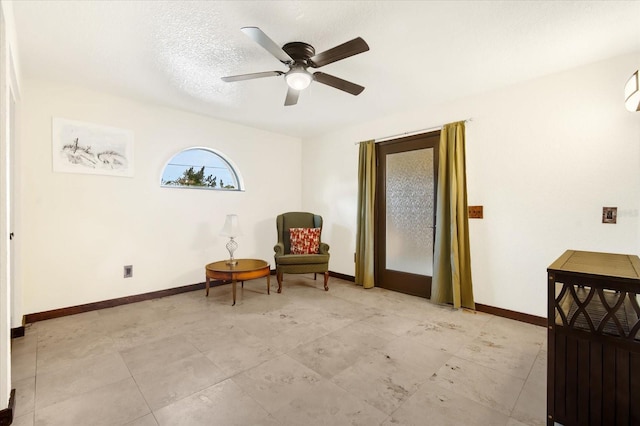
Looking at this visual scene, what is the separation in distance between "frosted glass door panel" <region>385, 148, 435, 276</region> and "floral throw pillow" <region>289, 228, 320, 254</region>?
1.10 meters

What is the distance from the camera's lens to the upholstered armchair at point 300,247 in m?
4.00

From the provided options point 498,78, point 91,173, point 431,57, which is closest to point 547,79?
point 498,78

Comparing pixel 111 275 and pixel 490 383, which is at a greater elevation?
pixel 111 275

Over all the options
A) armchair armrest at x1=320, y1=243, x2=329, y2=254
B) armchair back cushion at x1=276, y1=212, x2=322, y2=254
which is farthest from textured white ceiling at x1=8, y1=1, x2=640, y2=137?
armchair armrest at x1=320, y1=243, x2=329, y2=254

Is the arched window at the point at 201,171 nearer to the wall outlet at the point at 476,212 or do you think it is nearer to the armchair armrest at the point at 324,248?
the armchair armrest at the point at 324,248

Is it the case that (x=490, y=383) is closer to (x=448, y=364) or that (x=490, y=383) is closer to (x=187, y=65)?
(x=448, y=364)

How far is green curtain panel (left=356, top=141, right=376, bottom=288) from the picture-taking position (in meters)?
4.19

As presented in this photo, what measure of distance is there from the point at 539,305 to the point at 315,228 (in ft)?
9.68

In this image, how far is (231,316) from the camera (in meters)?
3.06

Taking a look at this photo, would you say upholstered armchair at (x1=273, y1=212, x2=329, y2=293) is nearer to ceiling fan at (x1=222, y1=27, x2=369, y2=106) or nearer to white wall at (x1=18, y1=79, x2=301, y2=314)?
white wall at (x1=18, y1=79, x2=301, y2=314)

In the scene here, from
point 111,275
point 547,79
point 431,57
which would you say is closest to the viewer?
point 431,57

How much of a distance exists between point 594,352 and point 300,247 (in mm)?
3470

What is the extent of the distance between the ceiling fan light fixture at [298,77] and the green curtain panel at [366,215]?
6.85ft

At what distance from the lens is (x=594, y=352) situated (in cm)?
134
